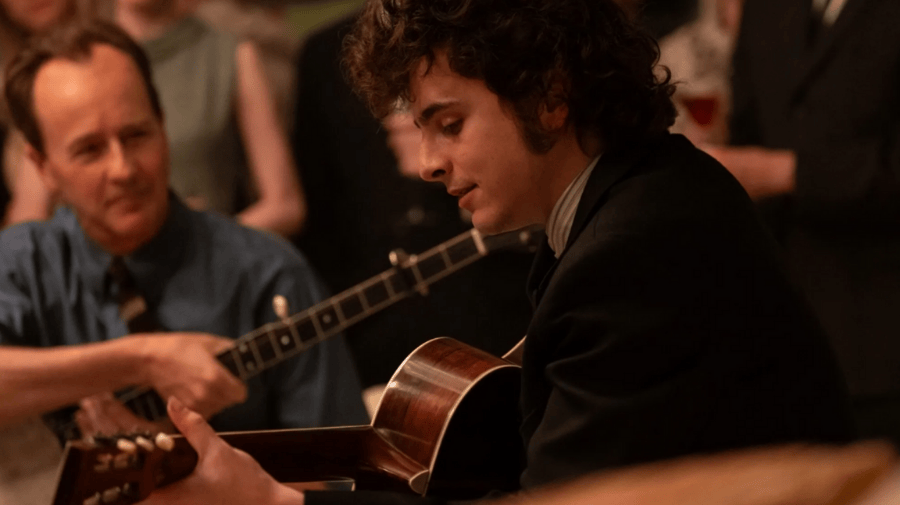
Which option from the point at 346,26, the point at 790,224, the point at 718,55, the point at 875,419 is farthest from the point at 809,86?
the point at 346,26

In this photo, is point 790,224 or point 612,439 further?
point 790,224

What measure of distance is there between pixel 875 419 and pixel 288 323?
977 millimetres

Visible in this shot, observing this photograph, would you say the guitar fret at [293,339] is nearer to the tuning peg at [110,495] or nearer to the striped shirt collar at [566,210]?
the tuning peg at [110,495]

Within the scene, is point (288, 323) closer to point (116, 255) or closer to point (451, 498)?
point (116, 255)

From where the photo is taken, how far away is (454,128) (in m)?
1.06

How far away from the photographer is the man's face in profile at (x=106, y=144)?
1.66 m

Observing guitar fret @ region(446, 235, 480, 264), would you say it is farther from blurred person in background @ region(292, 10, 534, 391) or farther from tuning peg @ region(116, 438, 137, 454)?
tuning peg @ region(116, 438, 137, 454)

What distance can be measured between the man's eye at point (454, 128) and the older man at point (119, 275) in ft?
2.11

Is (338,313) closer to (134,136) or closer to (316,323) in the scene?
(316,323)

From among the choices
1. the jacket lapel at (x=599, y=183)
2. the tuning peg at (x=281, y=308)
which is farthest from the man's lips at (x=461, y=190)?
the tuning peg at (x=281, y=308)

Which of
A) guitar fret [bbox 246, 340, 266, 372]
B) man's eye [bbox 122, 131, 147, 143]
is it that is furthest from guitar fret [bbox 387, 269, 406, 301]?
man's eye [bbox 122, 131, 147, 143]

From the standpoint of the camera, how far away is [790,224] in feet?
5.85

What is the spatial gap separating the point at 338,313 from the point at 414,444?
0.45 m

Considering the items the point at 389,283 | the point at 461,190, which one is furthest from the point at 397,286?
the point at 461,190
